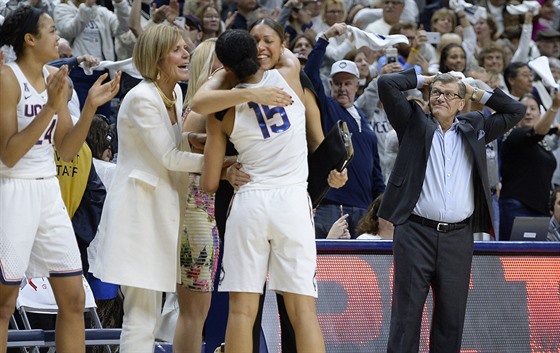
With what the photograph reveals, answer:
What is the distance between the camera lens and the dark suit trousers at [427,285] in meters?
6.60

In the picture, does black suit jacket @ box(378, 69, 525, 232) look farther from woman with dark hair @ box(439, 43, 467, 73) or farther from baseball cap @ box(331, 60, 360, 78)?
woman with dark hair @ box(439, 43, 467, 73)

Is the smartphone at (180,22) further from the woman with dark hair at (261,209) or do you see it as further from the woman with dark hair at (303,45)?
the woman with dark hair at (261,209)

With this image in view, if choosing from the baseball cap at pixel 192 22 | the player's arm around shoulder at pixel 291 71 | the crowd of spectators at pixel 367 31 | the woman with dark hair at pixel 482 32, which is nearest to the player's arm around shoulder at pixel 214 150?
the player's arm around shoulder at pixel 291 71

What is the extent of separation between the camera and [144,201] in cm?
590

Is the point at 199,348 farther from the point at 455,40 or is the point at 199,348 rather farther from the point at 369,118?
the point at 455,40

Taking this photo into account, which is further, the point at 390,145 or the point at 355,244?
the point at 390,145

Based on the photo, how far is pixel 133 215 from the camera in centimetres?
589

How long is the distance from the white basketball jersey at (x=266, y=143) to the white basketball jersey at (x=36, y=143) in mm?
1005

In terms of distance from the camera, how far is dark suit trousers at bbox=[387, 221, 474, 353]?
660 cm

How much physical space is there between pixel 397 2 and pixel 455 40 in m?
0.86

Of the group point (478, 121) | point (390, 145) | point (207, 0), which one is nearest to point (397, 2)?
point (207, 0)

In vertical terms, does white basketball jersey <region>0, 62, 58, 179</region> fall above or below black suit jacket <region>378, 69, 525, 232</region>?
above

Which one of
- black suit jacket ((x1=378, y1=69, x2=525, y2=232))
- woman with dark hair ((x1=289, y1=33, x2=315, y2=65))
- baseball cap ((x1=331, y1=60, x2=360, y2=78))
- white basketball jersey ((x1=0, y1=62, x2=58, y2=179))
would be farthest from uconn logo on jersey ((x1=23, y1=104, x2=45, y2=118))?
woman with dark hair ((x1=289, y1=33, x2=315, y2=65))

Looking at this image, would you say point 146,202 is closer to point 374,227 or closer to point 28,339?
point 28,339
